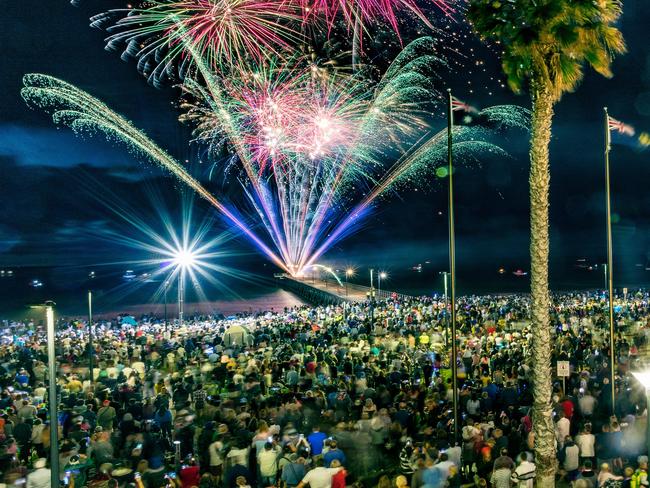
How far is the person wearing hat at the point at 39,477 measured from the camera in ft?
28.6

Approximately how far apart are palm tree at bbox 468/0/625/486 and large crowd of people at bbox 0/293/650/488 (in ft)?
3.86

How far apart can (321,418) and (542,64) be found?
370 inches

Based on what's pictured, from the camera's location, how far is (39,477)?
8.76 meters

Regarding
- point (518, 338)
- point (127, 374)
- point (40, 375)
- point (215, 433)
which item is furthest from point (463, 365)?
point (40, 375)

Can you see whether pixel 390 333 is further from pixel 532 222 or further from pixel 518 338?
pixel 532 222

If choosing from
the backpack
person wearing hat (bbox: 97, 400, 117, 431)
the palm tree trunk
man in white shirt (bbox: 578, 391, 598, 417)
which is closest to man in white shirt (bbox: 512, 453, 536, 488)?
the palm tree trunk

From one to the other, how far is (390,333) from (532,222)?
52.9 feet

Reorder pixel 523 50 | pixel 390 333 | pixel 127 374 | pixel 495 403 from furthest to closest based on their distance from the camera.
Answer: pixel 390 333
pixel 127 374
pixel 495 403
pixel 523 50

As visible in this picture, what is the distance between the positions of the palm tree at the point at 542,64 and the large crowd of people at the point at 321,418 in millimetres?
1176

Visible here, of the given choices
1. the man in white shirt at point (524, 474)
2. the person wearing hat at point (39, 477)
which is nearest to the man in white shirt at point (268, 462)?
the person wearing hat at point (39, 477)

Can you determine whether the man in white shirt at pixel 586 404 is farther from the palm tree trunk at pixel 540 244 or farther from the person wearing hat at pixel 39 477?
the person wearing hat at pixel 39 477

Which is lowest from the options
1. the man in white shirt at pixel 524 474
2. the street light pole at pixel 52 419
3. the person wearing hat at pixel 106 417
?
the man in white shirt at pixel 524 474

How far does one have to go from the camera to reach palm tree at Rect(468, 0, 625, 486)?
9.51m

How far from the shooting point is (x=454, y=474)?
353 inches
